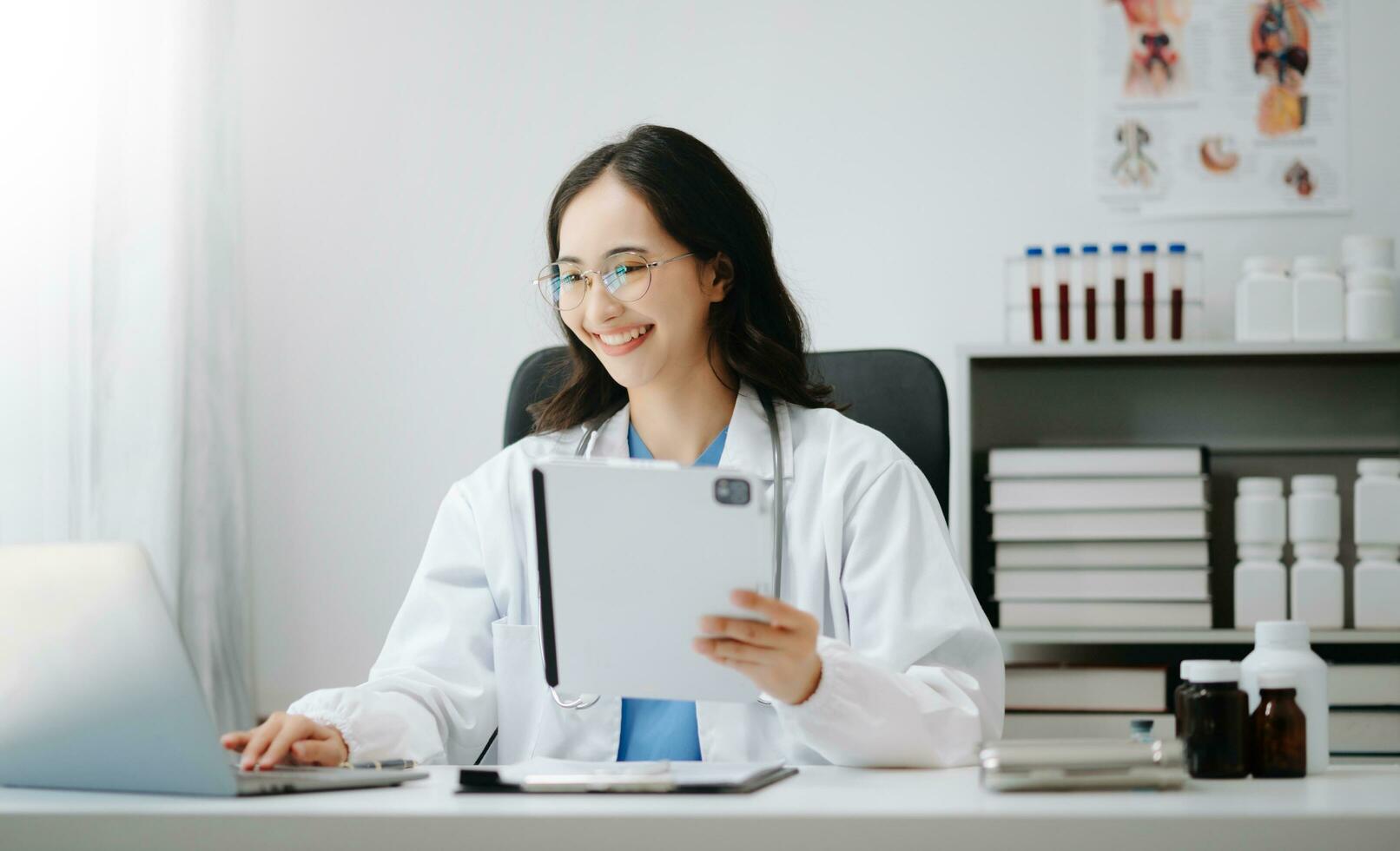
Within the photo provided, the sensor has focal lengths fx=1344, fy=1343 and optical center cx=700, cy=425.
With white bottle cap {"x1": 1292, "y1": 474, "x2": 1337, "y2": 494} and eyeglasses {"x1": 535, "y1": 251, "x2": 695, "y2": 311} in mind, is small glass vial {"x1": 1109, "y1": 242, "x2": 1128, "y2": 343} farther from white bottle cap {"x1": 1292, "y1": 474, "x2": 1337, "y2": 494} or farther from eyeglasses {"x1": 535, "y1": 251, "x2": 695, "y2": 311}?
eyeglasses {"x1": 535, "y1": 251, "x2": 695, "y2": 311}

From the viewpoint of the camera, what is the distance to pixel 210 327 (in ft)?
8.14

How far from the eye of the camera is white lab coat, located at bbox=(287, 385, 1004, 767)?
1.17m

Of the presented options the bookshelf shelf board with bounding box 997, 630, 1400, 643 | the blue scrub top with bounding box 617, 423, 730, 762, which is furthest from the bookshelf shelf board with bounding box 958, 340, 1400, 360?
the blue scrub top with bounding box 617, 423, 730, 762

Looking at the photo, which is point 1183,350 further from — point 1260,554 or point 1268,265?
point 1260,554

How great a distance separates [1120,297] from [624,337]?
1122 mm

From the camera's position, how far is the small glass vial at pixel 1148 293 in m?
2.23

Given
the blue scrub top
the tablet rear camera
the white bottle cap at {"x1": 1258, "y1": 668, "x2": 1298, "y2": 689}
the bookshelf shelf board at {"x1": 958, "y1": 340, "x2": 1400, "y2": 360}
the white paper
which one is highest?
the bookshelf shelf board at {"x1": 958, "y1": 340, "x2": 1400, "y2": 360}

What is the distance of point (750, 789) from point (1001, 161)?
74.3 inches

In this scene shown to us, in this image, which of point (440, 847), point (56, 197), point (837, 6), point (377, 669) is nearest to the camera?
point (440, 847)

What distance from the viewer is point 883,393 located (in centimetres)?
159

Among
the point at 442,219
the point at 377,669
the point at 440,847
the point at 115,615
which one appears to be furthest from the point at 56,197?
the point at 440,847

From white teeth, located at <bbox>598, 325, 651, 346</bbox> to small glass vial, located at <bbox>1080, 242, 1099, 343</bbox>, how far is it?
1068 mm

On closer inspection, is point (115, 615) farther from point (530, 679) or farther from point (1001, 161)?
point (1001, 161)

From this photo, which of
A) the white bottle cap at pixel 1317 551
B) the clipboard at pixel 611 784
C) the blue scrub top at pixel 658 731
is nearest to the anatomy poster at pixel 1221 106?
the white bottle cap at pixel 1317 551
